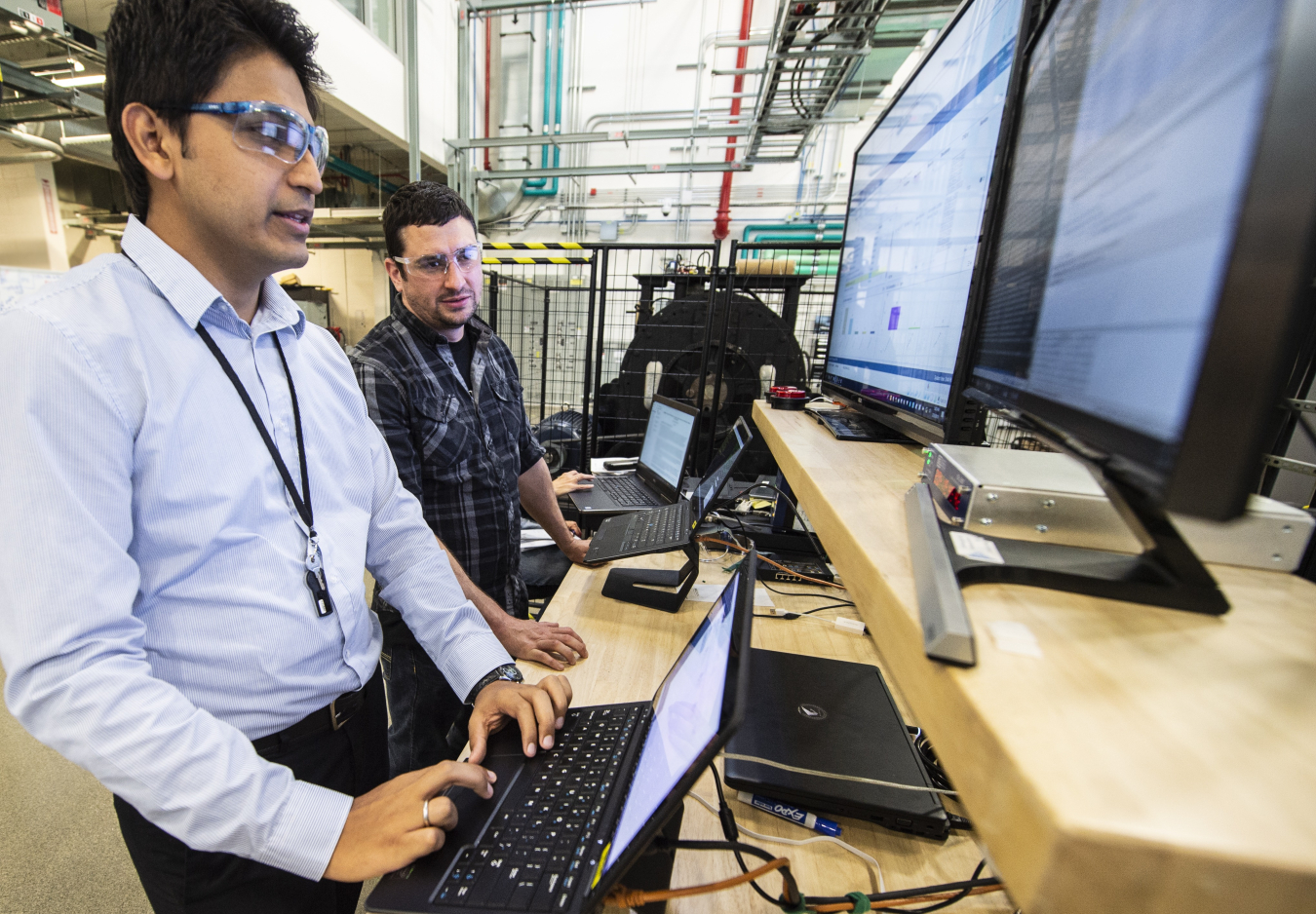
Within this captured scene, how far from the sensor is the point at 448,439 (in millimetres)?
1437

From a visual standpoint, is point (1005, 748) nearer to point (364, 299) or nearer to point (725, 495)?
point (725, 495)

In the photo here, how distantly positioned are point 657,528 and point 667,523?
0.11 ft

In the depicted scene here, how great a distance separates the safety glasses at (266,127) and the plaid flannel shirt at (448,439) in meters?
0.70

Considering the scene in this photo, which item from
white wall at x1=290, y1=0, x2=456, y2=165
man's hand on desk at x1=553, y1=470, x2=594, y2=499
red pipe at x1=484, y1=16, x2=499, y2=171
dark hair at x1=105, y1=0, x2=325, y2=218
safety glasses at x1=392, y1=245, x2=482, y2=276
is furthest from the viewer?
red pipe at x1=484, y1=16, x2=499, y2=171

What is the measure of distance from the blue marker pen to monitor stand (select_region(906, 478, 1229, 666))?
466 millimetres

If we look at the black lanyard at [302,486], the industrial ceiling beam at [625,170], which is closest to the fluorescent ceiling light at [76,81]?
the industrial ceiling beam at [625,170]

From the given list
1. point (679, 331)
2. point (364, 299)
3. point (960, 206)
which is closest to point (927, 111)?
point (960, 206)

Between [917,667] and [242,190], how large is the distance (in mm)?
934

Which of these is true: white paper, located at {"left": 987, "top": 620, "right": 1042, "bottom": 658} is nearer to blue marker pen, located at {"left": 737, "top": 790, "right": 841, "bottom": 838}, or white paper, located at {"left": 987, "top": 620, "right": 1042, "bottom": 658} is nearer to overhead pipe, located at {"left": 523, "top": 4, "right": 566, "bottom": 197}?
blue marker pen, located at {"left": 737, "top": 790, "right": 841, "bottom": 838}

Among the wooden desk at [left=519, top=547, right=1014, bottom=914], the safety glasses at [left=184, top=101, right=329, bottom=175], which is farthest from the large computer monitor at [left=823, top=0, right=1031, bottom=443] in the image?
the safety glasses at [left=184, top=101, right=329, bottom=175]

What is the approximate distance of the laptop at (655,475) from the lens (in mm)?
1674

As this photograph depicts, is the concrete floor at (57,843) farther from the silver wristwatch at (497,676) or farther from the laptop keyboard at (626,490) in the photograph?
the laptop keyboard at (626,490)

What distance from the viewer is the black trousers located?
707 mm

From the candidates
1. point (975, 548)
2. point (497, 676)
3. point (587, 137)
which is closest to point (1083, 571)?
point (975, 548)
